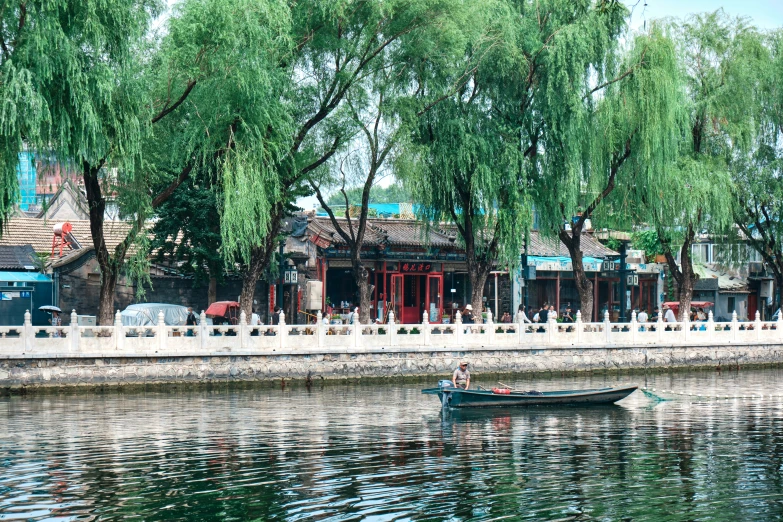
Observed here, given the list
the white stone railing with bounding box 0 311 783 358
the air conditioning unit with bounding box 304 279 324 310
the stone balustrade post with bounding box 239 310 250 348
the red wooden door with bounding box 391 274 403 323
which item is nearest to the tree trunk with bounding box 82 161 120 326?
the white stone railing with bounding box 0 311 783 358

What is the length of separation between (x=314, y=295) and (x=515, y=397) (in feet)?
47.3

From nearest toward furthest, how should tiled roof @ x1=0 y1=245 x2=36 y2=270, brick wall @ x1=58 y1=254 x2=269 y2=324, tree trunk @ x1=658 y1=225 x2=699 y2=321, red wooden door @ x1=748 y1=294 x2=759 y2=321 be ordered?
tiled roof @ x1=0 y1=245 x2=36 y2=270 < brick wall @ x1=58 y1=254 x2=269 y2=324 < tree trunk @ x1=658 y1=225 x2=699 y2=321 < red wooden door @ x1=748 y1=294 x2=759 y2=321

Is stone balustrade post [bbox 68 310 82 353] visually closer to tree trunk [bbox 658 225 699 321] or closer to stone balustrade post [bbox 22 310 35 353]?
stone balustrade post [bbox 22 310 35 353]

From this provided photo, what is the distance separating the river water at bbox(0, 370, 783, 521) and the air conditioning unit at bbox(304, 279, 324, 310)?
9256 mm

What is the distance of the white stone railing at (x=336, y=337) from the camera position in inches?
1097

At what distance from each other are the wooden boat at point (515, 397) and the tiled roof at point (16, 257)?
17247 millimetres

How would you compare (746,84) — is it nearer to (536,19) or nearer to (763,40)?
(763,40)

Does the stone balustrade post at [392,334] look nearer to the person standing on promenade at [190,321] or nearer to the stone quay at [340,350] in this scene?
the stone quay at [340,350]

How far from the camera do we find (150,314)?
110ft

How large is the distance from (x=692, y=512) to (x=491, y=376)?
59.9ft

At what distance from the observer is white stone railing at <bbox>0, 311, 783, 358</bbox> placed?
91.5 ft

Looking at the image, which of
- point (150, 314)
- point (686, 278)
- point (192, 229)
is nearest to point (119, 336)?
point (150, 314)

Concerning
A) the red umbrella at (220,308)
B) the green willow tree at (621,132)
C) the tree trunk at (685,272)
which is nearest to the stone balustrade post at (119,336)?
the red umbrella at (220,308)

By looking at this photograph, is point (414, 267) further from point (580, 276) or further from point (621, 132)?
point (621, 132)
